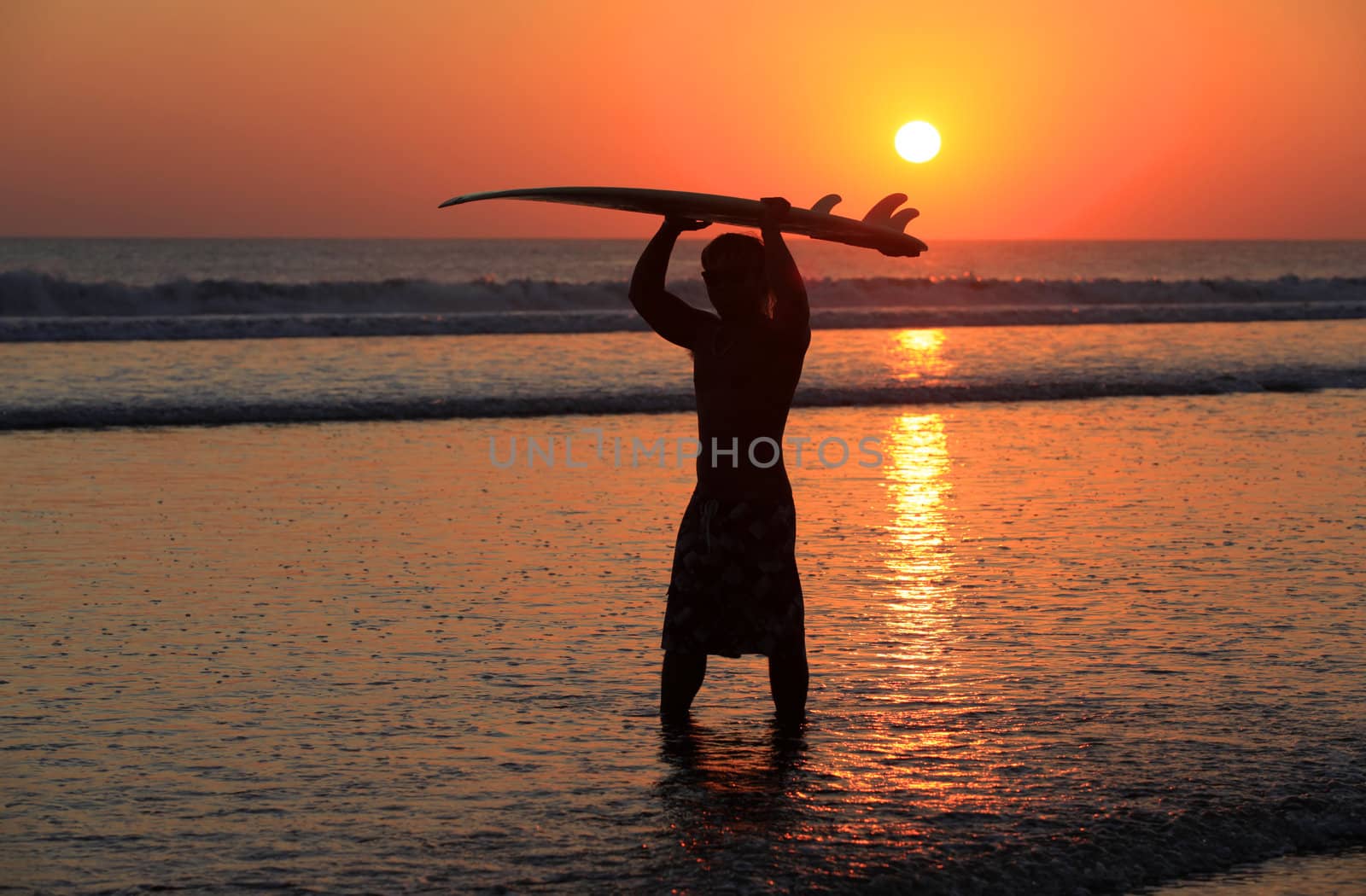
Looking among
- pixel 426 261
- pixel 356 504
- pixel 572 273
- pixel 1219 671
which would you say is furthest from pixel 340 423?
pixel 426 261

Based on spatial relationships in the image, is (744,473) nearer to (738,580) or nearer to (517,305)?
(738,580)

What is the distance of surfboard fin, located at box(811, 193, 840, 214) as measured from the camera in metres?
5.50

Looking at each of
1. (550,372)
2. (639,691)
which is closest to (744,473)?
(639,691)

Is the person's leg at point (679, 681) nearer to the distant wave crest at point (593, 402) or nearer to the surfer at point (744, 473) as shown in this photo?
the surfer at point (744, 473)

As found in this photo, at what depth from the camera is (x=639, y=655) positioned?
6422 mm

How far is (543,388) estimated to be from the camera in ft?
61.7

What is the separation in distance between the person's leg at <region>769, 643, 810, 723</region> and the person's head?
3.65 feet

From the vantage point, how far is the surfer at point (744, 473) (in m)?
5.16

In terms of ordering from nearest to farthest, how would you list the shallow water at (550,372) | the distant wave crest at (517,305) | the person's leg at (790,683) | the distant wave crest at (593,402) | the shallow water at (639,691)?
the shallow water at (639,691), the person's leg at (790,683), the distant wave crest at (593,402), the shallow water at (550,372), the distant wave crest at (517,305)

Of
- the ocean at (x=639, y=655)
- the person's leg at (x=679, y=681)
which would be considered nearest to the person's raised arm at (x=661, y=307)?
the person's leg at (x=679, y=681)

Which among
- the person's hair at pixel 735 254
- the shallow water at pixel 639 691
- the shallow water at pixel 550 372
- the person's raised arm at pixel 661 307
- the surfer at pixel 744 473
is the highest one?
the person's hair at pixel 735 254

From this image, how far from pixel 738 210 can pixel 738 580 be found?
48.8 inches

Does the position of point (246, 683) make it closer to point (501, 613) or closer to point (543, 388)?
point (501, 613)

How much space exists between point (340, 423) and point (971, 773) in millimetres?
11520
